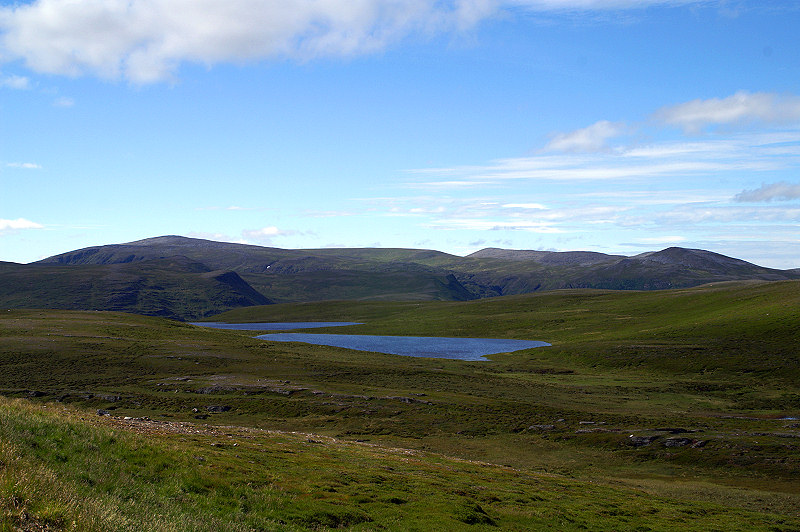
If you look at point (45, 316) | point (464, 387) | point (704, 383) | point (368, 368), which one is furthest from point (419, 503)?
point (45, 316)

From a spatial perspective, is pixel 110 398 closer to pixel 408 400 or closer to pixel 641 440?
pixel 408 400

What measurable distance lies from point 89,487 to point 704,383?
110878mm

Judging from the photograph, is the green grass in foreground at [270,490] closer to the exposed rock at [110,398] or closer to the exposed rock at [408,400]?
the exposed rock at [408,400]

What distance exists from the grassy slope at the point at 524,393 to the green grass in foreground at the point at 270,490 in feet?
3.99

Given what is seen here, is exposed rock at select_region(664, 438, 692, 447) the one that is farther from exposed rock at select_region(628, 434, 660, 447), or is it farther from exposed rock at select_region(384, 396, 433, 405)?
exposed rock at select_region(384, 396, 433, 405)

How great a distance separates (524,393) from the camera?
95.4 m

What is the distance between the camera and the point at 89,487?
17.9 metres

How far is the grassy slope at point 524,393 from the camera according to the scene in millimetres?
54406

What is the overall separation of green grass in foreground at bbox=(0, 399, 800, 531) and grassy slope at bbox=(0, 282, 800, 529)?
1.22 metres

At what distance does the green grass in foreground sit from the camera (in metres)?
15.0

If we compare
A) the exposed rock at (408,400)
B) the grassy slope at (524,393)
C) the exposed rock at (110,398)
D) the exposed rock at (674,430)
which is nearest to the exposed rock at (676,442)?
the grassy slope at (524,393)

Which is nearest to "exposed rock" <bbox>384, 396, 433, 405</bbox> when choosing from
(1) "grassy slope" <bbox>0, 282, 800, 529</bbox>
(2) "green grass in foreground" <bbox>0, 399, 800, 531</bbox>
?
(1) "grassy slope" <bbox>0, 282, 800, 529</bbox>

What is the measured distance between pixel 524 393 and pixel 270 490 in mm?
75240

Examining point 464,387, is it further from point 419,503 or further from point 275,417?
point 419,503
